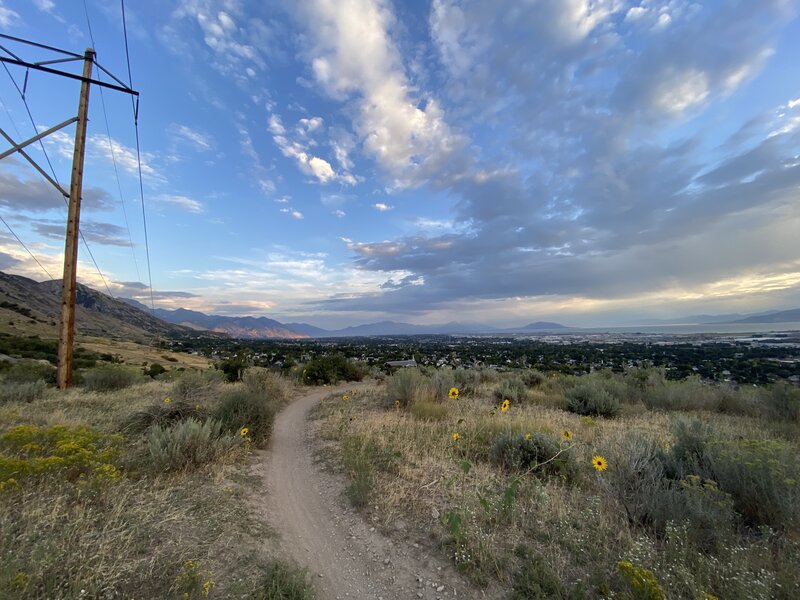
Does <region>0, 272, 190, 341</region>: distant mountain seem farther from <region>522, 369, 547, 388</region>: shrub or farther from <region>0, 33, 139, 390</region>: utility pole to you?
<region>522, 369, 547, 388</region>: shrub

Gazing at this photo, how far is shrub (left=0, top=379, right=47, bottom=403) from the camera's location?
30.9 ft

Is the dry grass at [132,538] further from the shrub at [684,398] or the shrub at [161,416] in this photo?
the shrub at [684,398]

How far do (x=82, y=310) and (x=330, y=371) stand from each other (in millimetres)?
95302

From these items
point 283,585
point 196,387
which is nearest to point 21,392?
point 196,387

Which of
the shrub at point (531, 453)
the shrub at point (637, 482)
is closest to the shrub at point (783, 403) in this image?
the shrub at point (637, 482)

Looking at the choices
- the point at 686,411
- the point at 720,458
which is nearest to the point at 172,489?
the point at 720,458

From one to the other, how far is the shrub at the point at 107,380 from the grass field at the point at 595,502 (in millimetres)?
10644

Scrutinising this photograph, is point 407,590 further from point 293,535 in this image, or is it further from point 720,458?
point 720,458

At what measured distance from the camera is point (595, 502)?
13.1ft

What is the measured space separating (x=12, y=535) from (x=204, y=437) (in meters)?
2.77

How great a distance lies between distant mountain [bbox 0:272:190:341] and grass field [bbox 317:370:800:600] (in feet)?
147

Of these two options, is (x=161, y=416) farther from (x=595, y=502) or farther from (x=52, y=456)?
(x=595, y=502)

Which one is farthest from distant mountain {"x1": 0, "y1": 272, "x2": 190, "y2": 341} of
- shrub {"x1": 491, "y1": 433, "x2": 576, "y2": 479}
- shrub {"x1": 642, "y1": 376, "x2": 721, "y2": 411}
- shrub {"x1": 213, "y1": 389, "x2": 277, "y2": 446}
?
shrub {"x1": 642, "y1": 376, "x2": 721, "y2": 411}

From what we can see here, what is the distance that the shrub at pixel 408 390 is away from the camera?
1062 centimetres
